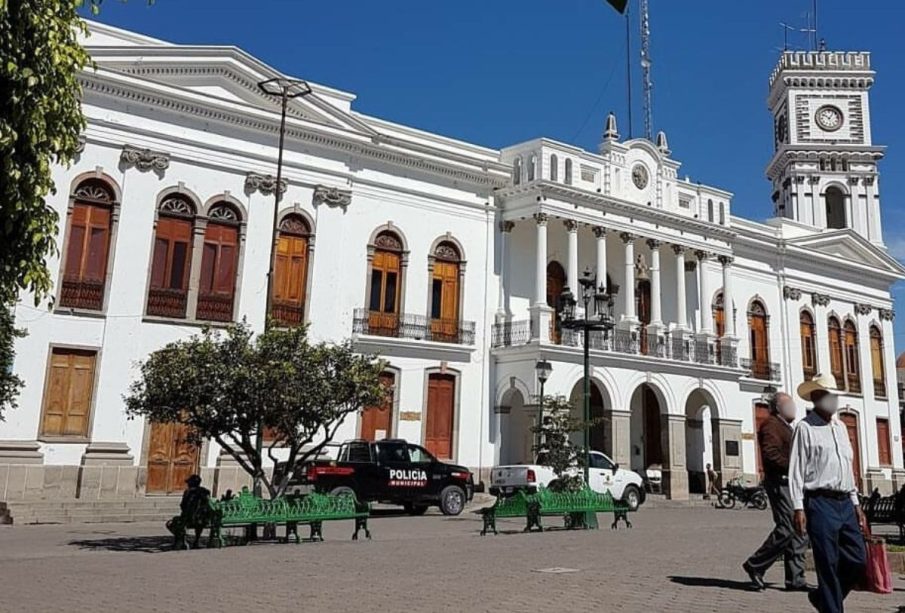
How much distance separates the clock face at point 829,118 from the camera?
45562 millimetres

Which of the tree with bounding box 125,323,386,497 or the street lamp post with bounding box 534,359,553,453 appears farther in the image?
the street lamp post with bounding box 534,359,553,453

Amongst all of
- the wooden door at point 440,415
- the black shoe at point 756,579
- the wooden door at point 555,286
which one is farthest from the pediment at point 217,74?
the black shoe at point 756,579

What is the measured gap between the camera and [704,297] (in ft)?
103

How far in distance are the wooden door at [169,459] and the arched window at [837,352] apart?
2789 cm

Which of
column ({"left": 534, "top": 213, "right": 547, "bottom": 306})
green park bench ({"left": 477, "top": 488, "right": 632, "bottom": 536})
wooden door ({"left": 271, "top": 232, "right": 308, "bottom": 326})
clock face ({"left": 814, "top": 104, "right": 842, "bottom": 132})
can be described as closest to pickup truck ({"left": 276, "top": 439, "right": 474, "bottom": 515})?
green park bench ({"left": 477, "top": 488, "right": 632, "bottom": 536})

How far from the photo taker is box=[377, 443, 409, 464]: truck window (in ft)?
62.3

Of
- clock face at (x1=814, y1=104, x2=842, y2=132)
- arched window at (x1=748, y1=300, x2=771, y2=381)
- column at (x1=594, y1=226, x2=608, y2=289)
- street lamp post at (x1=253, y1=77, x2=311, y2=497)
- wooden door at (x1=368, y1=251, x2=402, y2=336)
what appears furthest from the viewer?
clock face at (x1=814, y1=104, x2=842, y2=132)

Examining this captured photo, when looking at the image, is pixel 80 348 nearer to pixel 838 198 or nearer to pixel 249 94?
pixel 249 94

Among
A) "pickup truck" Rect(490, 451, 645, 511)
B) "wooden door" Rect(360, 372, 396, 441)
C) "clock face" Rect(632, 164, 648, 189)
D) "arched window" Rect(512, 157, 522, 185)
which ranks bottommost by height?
"pickup truck" Rect(490, 451, 645, 511)

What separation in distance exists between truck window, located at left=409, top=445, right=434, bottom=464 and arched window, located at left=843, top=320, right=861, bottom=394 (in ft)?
82.7

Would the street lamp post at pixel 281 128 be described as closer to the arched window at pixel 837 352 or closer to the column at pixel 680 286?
the column at pixel 680 286

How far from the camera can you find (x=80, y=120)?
6.86 meters

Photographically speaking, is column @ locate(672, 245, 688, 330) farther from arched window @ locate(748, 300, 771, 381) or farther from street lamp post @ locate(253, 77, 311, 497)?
street lamp post @ locate(253, 77, 311, 497)

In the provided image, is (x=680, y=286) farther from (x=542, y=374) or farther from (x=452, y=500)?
(x=452, y=500)
